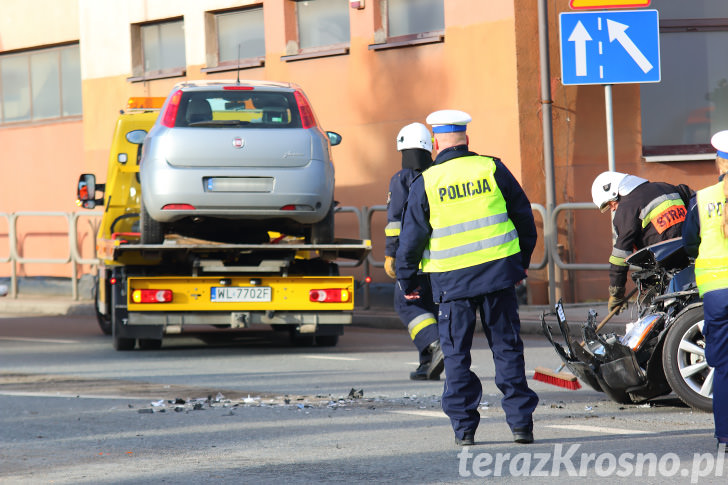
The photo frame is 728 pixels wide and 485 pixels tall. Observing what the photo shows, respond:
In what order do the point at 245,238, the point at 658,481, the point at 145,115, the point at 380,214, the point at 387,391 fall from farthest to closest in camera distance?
the point at 380,214 < the point at 145,115 < the point at 245,238 < the point at 387,391 < the point at 658,481

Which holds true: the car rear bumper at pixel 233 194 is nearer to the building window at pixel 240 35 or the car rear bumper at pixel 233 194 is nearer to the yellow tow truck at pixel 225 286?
the yellow tow truck at pixel 225 286

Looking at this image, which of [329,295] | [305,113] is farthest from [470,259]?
[305,113]

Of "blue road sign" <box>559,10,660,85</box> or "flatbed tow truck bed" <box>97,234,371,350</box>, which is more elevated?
"blue road sign" <box>559,10,660,85</box>

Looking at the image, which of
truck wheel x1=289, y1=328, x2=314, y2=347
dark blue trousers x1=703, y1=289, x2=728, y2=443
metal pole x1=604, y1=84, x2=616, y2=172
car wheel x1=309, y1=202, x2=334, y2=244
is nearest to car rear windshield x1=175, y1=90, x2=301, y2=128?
car wheel x1=309, y1=202, x2=334, y2=244

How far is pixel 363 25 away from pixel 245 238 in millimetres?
6131

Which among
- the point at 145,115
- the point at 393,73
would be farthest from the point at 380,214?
the point at 145,115

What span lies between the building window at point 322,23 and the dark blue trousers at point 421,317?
30.2 ft

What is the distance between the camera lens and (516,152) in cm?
1634

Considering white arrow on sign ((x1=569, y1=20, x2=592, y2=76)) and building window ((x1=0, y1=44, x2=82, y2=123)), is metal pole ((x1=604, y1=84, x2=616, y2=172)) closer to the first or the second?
white arrow on sign ((x1=569, y1=20, x2=592, y2=76))

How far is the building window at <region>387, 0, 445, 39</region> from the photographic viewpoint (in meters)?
17.5

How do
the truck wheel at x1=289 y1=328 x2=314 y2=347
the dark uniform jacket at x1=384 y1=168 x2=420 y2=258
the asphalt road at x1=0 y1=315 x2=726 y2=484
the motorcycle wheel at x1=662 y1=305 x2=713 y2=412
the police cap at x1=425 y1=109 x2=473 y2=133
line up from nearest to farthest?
the asphalt road at x1=0 y1=315 x2=726 y2=484 < the police cap at x1=425 y1=109 x2=473 y2=133 < the motorcycle wheel at x1=662 y1=305 x2=713 y2=412 < the dark uniform jacket at x1=384 y1=168 x2=420 y2=258 < the truck wheel at x1=289 y1=328 x2=314 y2=347

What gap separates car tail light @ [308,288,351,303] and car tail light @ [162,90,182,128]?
208 cm

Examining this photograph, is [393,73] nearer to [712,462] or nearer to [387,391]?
[387,391]

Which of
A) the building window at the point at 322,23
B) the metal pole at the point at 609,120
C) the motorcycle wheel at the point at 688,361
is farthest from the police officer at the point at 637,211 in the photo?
the building window at the point at 322,23
